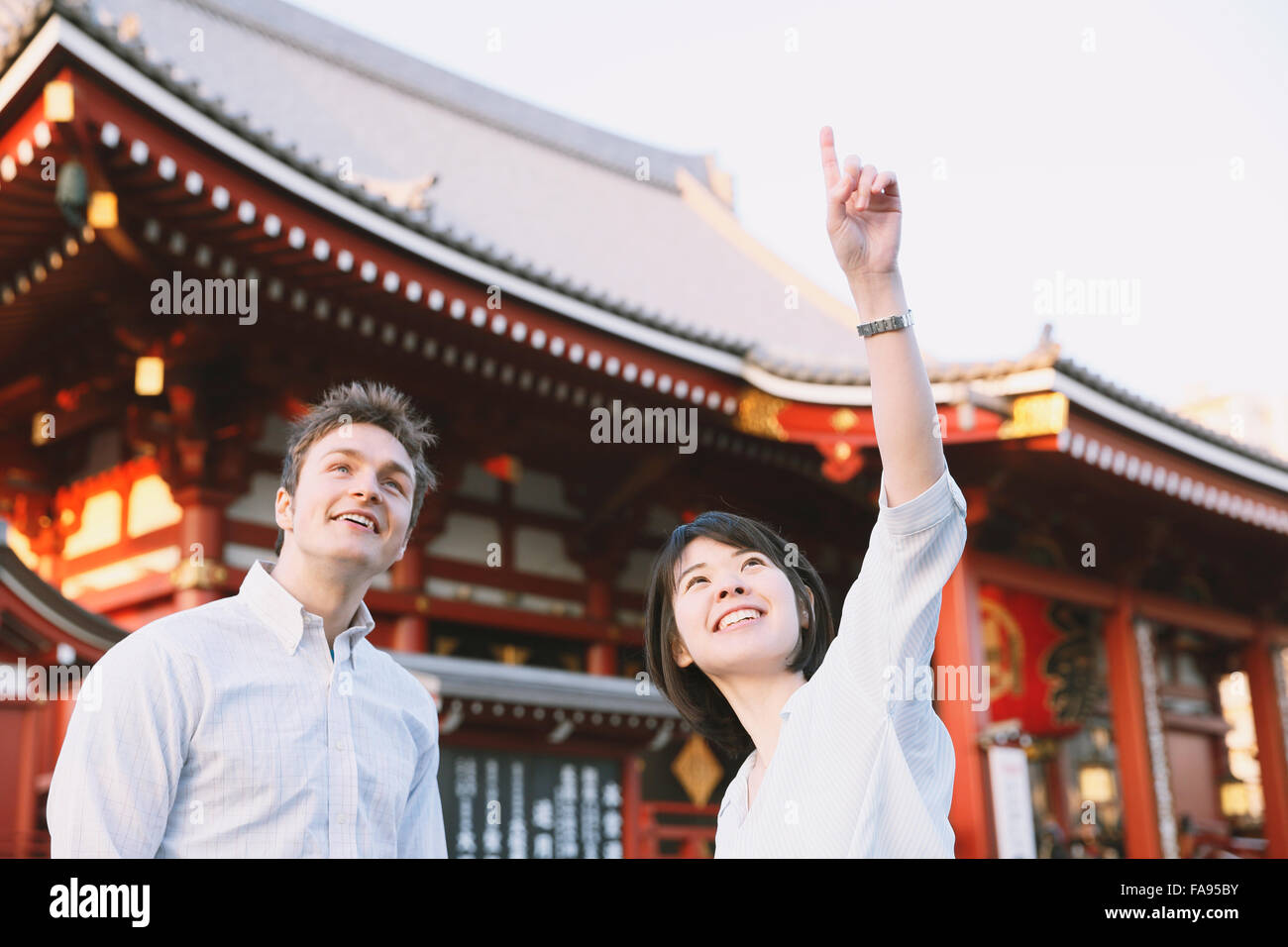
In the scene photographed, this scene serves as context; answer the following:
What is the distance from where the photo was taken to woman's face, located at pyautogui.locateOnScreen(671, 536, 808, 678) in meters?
1.89

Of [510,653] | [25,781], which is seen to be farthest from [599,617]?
[25,781]

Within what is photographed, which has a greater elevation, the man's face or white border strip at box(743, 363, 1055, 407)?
white border strip at box(743, 363, 1055, 407)

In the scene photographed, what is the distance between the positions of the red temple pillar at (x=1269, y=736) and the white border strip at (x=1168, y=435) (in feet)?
8.13

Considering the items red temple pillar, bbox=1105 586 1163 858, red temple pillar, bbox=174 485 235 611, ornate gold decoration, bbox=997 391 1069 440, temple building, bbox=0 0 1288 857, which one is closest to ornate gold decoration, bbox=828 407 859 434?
temple building, bbox=0 0 1288 857

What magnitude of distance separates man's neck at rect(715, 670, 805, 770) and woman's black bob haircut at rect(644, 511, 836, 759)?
0.04 m

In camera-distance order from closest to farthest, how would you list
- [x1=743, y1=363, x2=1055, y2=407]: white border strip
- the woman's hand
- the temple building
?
the woman's hand
the temple building
[x1=743, y1=363, x2=1055, y2=407]: white border strip

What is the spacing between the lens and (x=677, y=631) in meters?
2.19

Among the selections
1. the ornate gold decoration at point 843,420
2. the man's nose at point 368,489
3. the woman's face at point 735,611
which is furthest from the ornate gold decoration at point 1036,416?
the man's nose at point 368,489

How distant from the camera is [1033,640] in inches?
331

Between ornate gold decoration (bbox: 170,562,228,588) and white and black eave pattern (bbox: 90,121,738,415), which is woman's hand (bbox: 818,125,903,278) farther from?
ornate gold decoration (bbox: 170,562,228,588)

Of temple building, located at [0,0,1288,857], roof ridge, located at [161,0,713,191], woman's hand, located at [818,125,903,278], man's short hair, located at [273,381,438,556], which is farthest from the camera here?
roof ridge, located at [161,0,713,191]

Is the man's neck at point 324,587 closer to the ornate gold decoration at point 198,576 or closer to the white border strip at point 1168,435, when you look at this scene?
the ornate gold decoration at point 198,576
